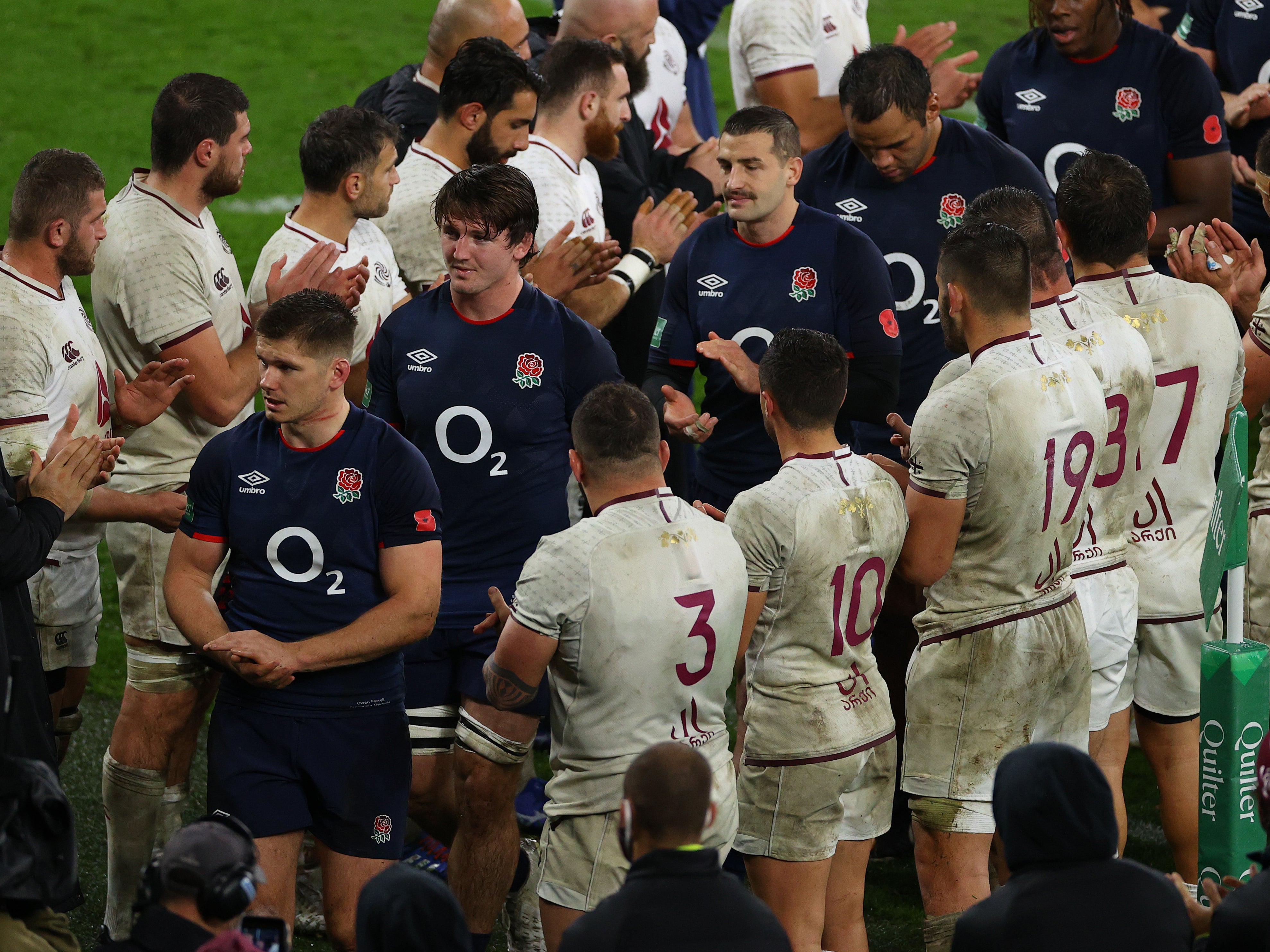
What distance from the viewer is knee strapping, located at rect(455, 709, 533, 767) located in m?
4.45

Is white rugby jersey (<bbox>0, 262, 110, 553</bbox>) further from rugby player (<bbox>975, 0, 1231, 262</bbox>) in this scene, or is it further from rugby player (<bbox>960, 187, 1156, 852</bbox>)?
rugby player (<bbox>975, 0, 1231, 262</bbox>)

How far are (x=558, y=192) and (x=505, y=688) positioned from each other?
2.69 meters

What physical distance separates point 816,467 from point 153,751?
7.55ft

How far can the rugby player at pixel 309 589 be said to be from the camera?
161 inches

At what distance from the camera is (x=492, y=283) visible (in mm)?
4727

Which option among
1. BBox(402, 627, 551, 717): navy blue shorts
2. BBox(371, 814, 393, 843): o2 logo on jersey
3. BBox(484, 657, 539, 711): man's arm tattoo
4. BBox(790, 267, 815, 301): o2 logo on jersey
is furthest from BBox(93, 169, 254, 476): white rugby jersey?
BBox(790, 267, 815, 301): o2 logo on jersey

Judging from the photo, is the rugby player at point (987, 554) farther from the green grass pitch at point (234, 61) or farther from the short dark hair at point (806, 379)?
the green grass pitch at point (234, 61)

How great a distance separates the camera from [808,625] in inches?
159

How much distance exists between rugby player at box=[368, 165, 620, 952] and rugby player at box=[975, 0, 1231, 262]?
9.31 ft

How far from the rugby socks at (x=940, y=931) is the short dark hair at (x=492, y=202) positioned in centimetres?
235

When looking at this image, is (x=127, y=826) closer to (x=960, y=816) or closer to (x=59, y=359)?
(x=59, y=359)

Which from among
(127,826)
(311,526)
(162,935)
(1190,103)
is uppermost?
(1190,103)

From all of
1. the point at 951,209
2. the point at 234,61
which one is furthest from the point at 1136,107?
the point at 234,61

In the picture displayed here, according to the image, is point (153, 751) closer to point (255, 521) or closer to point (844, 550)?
point (255, 521)
